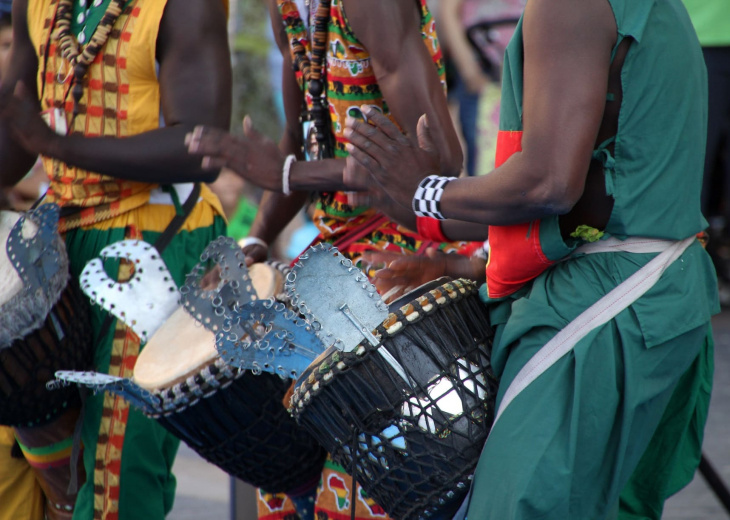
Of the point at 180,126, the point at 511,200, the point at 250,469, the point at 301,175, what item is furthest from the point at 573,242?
the point at 180,126

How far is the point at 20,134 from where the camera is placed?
2678 millimetres

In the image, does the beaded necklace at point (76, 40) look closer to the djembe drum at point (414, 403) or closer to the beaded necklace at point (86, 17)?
the beaded necklace at point (86, 17)

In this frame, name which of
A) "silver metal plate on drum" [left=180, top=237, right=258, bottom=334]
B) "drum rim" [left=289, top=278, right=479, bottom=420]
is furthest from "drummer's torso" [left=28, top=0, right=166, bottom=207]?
"drum rim" [left=289, top=278, right=479, bottom=420]

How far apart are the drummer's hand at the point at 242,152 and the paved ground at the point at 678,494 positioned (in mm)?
2194

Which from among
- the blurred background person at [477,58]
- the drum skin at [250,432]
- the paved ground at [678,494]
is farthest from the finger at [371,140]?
the blurred background person at [477,58]

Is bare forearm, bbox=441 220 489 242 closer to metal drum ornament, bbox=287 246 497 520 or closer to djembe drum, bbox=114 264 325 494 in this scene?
metal drum ornament, bbox=287 246 497 520

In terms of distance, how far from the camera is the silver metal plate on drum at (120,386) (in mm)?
2164

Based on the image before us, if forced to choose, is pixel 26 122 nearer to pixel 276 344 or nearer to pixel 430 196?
pixel 276 344

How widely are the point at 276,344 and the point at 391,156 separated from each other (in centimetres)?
47

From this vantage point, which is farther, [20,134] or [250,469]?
[20,134]

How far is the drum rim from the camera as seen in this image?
181cm

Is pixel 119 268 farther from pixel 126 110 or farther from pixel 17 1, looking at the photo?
pixel 17 1

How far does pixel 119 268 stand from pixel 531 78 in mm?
1572

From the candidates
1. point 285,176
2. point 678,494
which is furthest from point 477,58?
point 285,176
